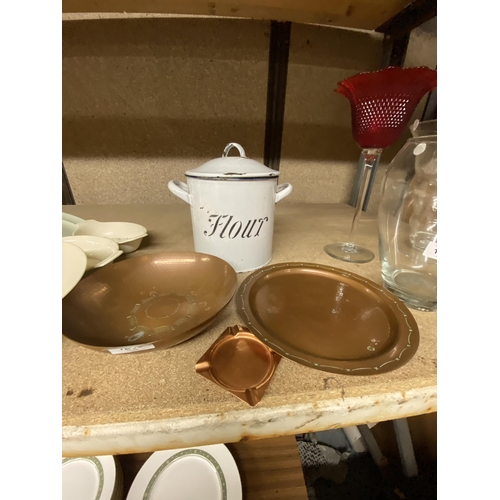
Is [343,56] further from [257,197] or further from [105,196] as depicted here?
[105,196]

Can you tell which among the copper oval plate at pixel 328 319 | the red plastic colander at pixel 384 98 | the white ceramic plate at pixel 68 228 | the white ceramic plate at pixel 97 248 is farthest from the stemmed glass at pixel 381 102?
the white ceramic plate at pixel 68 228

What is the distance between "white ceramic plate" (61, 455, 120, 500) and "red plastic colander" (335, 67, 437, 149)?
74cm

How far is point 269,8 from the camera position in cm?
64

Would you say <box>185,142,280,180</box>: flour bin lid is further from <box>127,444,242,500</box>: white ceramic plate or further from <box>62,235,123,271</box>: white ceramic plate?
<box>127,444,242,500</box>: white ceramic plate

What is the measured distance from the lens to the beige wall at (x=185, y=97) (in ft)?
2.50

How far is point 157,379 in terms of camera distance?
0.74 feet

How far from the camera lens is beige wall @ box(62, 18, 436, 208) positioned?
0.76 meters

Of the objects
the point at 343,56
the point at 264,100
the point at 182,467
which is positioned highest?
the point at 343,56

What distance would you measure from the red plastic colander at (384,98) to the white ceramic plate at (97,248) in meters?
0.46

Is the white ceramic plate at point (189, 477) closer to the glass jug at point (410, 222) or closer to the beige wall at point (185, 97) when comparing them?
the glass jug at point (410, 222)

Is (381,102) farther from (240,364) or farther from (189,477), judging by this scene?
(189,477)

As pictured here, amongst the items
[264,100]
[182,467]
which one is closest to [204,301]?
[182,467]

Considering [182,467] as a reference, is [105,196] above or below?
above

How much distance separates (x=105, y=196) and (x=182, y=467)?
0.83 metres
